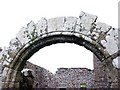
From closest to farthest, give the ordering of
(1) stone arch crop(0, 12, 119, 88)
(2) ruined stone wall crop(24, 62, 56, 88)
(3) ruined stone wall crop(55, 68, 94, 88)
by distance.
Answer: (1) stone arch crop(0, 12, 119, 88)
(2) ruined stone wall crop(24, 62, 56, 88)
(3) ruined stone wall crop(55, 68, 94, 88)

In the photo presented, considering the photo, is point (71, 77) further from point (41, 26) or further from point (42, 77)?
point (41, 26)

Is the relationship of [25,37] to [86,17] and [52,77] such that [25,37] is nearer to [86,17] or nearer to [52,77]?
[86,17]

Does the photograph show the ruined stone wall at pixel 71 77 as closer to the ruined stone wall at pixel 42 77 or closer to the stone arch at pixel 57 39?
the ruined stone wall at pixel 42 77

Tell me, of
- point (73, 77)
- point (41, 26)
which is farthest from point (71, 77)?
point (41, 26)

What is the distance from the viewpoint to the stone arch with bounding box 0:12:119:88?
21.2 ft

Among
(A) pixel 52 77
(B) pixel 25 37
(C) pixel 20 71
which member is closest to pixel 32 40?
(B) pixel 25 37

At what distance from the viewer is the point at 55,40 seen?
6910 millimetres

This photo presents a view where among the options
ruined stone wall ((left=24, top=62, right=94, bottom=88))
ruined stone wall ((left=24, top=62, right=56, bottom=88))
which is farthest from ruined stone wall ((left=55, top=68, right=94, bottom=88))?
ruined stone wall ((left=24, top=62, right=56, bottom=88))

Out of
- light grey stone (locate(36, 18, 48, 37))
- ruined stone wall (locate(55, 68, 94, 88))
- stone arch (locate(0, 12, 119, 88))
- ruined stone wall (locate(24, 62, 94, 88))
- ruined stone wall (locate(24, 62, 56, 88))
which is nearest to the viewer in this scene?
stone arch (locate(0, 12, 119, 88))

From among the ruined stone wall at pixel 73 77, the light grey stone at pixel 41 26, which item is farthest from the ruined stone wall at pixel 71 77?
the light grey stone at pixel 41 26

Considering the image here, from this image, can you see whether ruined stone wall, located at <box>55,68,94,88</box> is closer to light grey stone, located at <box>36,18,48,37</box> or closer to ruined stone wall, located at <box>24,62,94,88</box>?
ruined stone wall, located at <box>24,62,94,88</box>

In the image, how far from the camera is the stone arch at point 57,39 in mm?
6477

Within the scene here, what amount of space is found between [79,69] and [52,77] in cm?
231

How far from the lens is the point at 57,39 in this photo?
22.6ft
